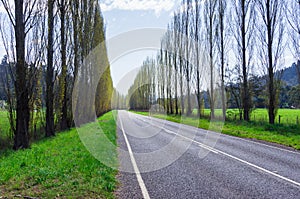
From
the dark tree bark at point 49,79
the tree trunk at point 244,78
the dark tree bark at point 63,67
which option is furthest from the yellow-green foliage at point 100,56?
the tree trunk at point 244,78

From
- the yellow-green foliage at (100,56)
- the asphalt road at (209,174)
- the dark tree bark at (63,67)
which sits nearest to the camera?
the asphalt road at (209,174)

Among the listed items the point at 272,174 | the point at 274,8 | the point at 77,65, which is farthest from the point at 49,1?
the point at 274,8

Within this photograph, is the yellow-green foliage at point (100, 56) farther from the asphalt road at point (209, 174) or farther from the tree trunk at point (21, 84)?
the asphalt road at point (209, 174)

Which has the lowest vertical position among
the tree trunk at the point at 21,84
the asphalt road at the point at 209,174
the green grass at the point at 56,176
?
the asphalt road at the point at 209,174

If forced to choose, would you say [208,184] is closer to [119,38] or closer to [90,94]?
[119,38]

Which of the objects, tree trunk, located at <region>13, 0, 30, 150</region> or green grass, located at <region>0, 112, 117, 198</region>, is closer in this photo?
green grass, located at <region>0, 112, 117, 198</region>

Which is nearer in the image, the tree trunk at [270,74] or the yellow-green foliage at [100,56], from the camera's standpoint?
the tree trunk at [270,74]

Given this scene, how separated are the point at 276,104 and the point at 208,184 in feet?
64.5

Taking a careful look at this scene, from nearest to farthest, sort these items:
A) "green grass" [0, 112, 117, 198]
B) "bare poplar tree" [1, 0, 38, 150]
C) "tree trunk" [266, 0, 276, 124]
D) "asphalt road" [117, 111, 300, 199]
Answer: "green grass" [0, 112, 117, 198] < "asphalt road" [117, 111, 300, 199] < "bare poplar tree" [1, 0, 38, 150] < "tree trunk" [266, 0, 276, 124]

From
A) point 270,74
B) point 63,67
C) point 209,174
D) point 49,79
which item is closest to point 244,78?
point 270,74

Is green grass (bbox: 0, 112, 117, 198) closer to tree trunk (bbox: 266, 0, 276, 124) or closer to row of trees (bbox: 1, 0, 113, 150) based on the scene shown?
row of trees (bbox: 1, 0, 113, 150)

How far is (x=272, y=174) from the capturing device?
723 cm

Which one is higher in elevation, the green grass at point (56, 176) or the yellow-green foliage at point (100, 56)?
the yellow-green foliage at point (100, 56)

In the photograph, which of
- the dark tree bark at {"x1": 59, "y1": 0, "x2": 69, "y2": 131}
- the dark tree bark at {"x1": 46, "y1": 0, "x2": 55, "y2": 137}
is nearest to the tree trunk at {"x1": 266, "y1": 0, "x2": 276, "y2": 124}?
the dark tree bark at {"x1": 59, "y1": 0, "x2": 69, "y2": 131}
